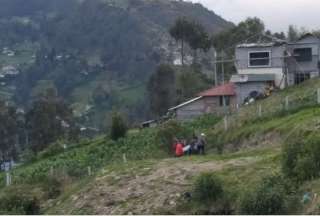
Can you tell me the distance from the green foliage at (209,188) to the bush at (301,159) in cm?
181

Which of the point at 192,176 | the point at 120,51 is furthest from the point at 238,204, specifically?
the point at 120,51

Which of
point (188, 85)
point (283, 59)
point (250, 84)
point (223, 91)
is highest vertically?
point (283, 59)

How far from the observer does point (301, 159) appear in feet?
60.6

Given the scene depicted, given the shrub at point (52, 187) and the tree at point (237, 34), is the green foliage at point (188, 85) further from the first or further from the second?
the shrub at point (52, 187)

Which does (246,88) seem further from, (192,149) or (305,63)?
(192,149)

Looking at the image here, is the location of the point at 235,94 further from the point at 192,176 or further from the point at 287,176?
the point at 287,176

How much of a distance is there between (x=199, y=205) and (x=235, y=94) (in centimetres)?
3331

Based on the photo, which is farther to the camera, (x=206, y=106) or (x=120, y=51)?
(x=120, y=51)

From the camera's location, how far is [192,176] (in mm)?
22578

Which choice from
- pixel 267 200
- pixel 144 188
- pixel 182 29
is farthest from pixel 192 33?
pixel 267 200

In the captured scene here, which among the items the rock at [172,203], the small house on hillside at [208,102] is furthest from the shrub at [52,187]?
the small house on hillside at [208,102]

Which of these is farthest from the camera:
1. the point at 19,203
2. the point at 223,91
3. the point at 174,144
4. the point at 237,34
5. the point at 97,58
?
the point at 97,58

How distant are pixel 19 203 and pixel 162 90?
5766cm

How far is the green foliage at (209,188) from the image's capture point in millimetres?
19609
